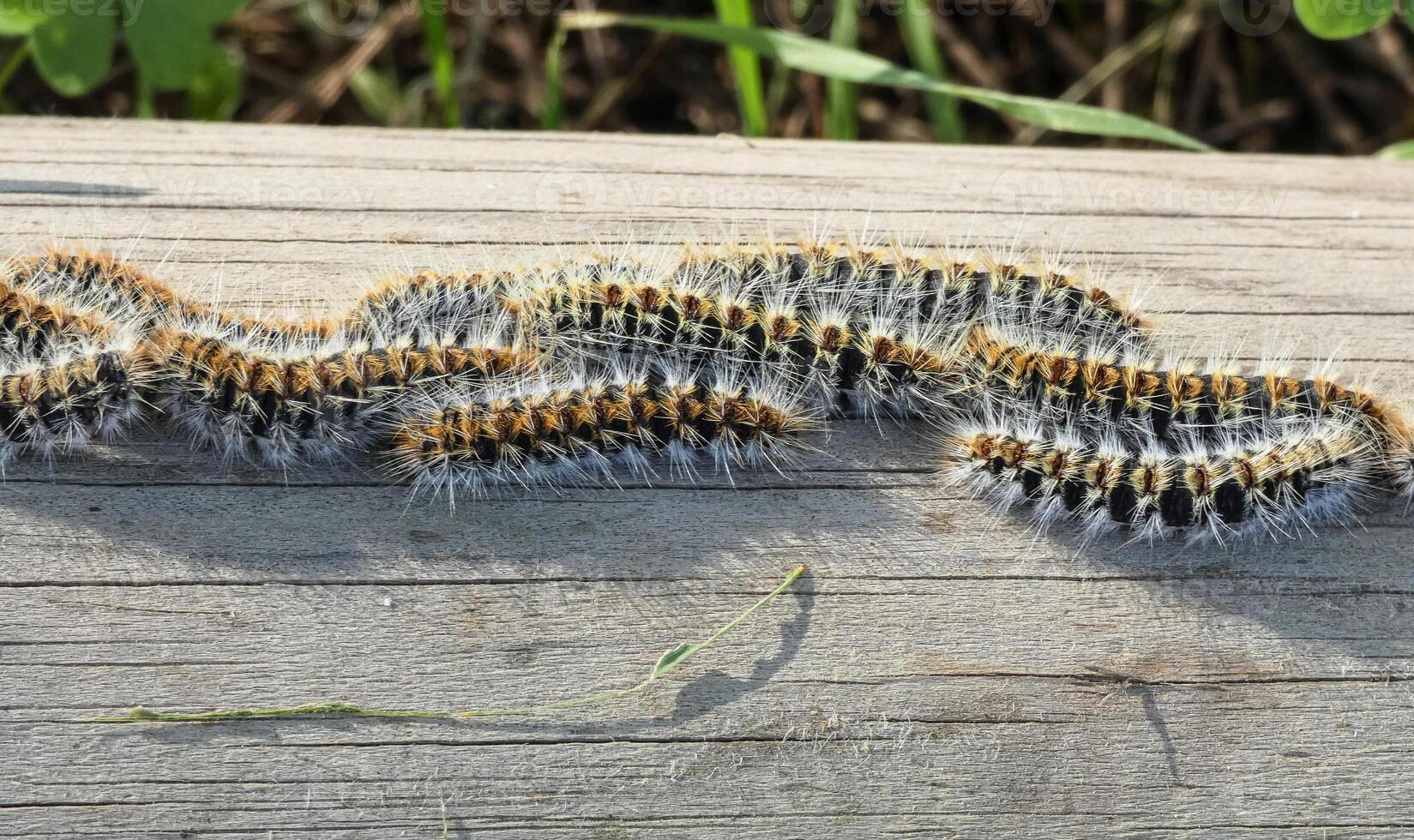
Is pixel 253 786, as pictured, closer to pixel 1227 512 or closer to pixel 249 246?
pixel 249 246

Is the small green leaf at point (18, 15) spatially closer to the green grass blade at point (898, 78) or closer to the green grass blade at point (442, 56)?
the green grass blade at point (442, 56)

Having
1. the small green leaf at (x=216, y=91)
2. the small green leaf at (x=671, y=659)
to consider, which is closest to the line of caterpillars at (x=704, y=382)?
the small green leaf at (x=671, y=659)

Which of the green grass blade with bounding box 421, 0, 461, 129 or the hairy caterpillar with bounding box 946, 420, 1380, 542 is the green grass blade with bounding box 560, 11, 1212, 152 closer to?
the green grass blade with bounding box 421, 0, 461, 129

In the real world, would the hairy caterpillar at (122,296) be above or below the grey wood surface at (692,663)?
above

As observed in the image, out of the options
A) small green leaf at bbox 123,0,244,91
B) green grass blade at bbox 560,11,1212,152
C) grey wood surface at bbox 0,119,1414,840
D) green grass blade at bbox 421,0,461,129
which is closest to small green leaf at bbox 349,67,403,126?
green grass blade at bbox 421,0,461,129

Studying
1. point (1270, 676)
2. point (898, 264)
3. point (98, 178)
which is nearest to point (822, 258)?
point (898, 264)

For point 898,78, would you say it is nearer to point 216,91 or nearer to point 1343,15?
point 1343,15

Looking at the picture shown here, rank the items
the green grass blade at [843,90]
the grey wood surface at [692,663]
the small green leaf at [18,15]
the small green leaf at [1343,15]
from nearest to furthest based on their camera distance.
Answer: the grey wood surface at [692,663]
the small green leaf at [1343,15]
the small green leaf at [18,15]
the green grass blade at [843,90]
